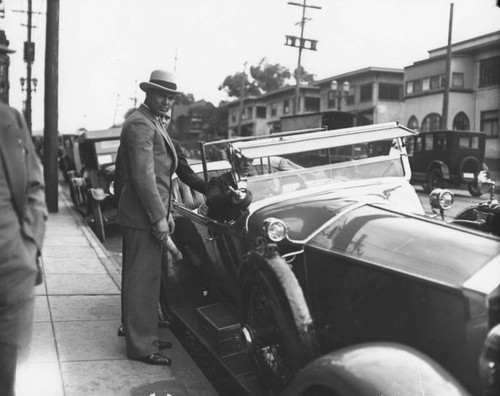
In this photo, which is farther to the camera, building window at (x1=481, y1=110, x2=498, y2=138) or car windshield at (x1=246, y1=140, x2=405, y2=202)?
building window at (x1=481, y1=110, x2=498, y2=138)

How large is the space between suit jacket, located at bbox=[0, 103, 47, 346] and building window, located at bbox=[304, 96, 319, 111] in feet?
154

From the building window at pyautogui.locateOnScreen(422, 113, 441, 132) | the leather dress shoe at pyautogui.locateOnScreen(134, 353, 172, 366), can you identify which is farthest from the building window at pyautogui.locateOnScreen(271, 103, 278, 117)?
the leather dress shoe at pyautogui.locateOnScreen(134, 353, 172, 366)

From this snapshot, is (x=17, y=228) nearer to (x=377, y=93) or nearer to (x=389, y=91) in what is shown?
(x=377, y=93)

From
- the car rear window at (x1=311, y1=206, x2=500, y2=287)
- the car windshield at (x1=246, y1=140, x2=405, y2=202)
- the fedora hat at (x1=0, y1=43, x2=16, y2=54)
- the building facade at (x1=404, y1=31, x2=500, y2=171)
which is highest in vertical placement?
the building facade at (x1=404, y1=31, x2=500, y2=171)

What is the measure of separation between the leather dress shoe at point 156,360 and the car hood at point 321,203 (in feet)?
3.73

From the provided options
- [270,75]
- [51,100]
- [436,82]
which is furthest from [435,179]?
[270,75]

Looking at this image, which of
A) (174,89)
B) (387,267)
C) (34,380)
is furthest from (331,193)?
(34,380)

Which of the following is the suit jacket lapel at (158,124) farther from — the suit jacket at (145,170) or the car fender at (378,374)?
the car fender at (378,374)

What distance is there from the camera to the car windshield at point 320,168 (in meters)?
3.64

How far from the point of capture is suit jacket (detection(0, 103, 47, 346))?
220 centimetres

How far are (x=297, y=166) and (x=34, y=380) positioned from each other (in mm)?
2120

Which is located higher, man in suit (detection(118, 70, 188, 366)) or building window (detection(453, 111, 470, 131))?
building window (detection(453, 111, 470, 131))

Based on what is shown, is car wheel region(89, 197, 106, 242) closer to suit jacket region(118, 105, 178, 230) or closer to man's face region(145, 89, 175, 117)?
suit jacket region(118, 105, 178, 230)

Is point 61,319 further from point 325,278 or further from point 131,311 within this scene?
point 325,278
